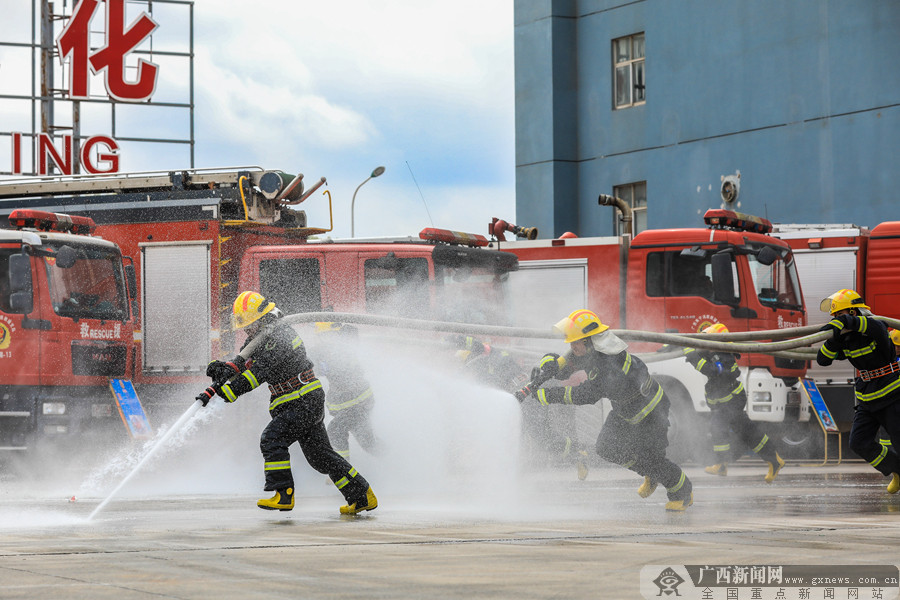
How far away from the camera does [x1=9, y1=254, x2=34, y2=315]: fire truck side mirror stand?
1258 cm

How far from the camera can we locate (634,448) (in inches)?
360

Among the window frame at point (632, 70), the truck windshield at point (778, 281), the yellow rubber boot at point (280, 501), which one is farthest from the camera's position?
the window frame at point (632, 70)

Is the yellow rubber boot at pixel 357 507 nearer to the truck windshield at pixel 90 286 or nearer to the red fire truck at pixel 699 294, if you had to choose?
the truck windshield at pixel 90 286

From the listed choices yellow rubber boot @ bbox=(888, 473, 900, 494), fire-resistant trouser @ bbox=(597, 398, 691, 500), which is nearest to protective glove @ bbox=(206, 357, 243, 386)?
fire-resistant trouser @ bbox=(597, 398, 691, 500)

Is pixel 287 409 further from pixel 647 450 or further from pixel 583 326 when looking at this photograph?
pixel 647 450

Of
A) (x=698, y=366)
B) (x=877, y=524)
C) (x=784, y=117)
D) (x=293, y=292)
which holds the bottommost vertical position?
(x=877, y=524)

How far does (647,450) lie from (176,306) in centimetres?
626

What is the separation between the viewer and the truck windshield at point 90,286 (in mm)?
12938

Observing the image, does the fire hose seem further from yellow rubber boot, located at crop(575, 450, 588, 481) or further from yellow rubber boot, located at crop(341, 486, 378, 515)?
yellow rubber boot, located at crop(575, 450, 588, 481)

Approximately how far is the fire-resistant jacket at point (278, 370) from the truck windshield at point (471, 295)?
11.2ft

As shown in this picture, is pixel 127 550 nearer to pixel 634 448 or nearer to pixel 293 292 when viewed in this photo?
pixel 634 448

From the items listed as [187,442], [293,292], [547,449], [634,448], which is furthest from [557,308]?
[634,448]

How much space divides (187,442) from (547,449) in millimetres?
3730

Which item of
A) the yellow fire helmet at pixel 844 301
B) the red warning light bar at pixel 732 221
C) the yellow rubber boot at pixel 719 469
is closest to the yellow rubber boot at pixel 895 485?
the yellow fire helmet at pixel 844 301
